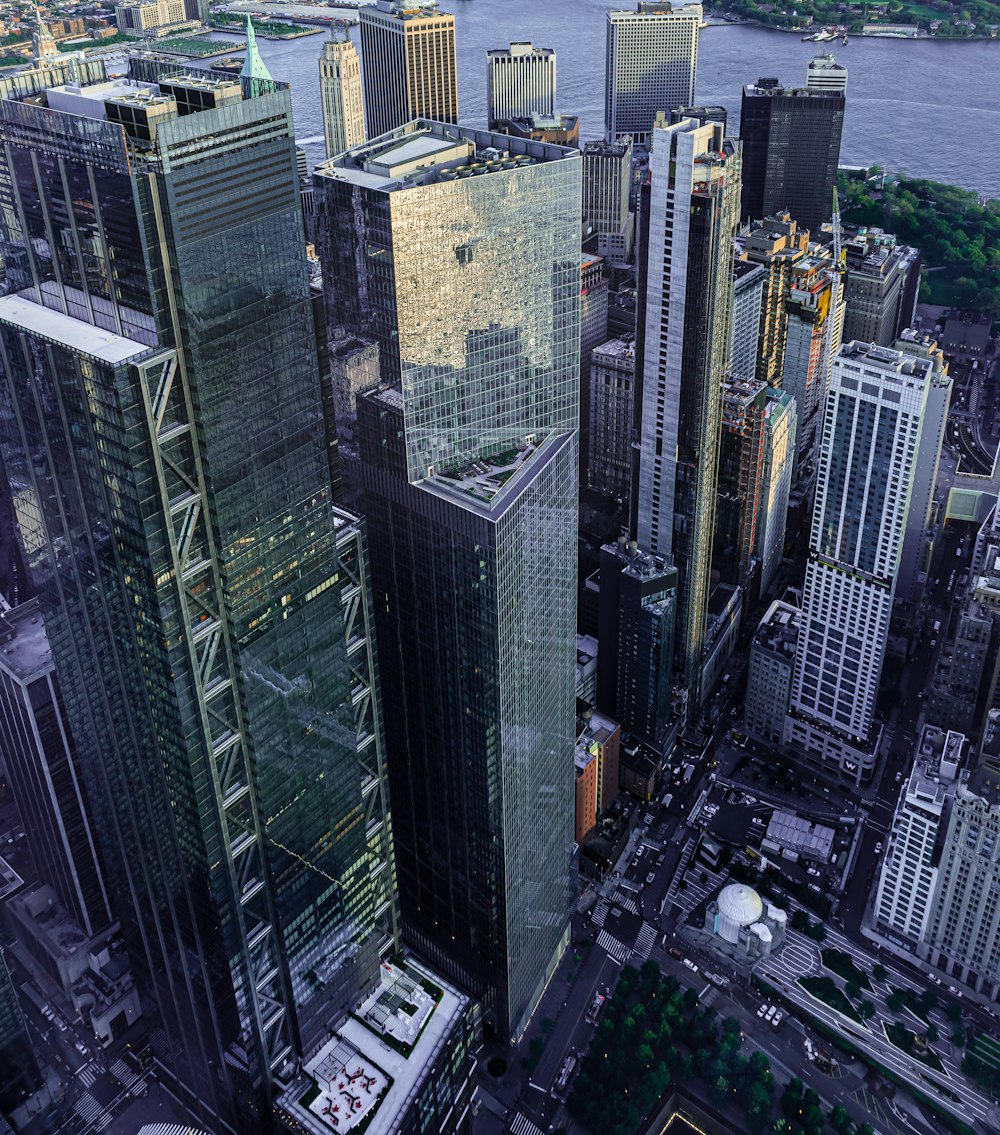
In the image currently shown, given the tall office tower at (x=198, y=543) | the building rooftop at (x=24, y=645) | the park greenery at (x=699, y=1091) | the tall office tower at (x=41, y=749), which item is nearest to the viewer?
the tall office tower at (x=198, y=543)

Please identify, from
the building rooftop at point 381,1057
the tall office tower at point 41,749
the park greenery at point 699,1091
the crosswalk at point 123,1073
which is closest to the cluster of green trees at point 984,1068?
the park greenery at point 699,1091

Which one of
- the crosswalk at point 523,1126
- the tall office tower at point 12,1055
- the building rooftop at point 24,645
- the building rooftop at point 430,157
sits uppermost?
the building rooftop at point 430,157

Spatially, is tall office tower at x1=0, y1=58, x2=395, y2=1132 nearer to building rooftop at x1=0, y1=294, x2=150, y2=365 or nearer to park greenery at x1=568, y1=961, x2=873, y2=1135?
building rooftop at x1=0, y1=294, x2=150, y2=365

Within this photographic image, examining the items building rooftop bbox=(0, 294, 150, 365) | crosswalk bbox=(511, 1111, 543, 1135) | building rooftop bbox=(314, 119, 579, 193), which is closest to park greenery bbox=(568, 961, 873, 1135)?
crosswalk bbox=(511, 1111, 543, 1135)

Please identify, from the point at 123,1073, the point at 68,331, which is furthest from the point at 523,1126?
the point at 68,331

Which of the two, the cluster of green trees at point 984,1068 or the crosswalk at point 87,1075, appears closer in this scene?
the crosswalk at point 87,1075

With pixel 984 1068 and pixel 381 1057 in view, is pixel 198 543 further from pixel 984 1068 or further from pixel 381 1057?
pixel 984 1068

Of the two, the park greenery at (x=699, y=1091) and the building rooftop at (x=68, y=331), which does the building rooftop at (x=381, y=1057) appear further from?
the building rooftop at (x=68, y=331)

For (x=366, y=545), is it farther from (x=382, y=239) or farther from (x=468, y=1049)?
(x=468, y=1049)
